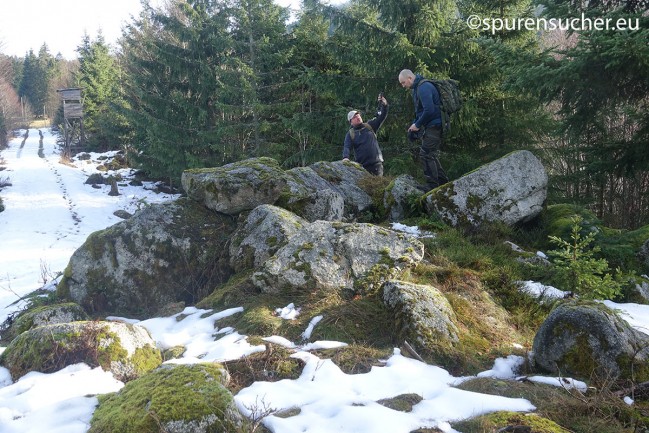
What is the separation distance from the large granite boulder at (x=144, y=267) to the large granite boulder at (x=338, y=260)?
1.46 meters

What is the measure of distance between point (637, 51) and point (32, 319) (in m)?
7.97

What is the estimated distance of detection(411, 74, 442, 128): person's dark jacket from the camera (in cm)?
695

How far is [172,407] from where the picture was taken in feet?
8.50

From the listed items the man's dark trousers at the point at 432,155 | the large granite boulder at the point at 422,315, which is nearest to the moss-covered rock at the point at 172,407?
the large granite boulder at the point at 422,315

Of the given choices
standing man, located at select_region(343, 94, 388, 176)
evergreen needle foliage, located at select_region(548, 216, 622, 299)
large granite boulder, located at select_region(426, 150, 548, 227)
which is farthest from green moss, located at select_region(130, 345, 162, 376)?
standing man, located at select_region(343, 94, 388, 176)

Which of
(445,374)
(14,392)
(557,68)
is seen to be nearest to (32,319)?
(14,392)

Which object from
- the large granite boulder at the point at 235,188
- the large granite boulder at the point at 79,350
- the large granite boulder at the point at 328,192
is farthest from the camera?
the large granite boulder at the point at 328,192

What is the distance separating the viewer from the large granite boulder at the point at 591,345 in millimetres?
3129

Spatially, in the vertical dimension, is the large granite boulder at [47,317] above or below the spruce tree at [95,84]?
below

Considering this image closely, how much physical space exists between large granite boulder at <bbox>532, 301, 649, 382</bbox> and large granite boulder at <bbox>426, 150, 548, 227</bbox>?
119 inches

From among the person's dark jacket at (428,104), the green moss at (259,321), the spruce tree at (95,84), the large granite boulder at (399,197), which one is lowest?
the green moss at (259,321)

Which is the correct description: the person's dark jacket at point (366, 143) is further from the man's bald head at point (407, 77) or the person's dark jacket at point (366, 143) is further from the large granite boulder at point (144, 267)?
the large granite boulder at point (144, 267)

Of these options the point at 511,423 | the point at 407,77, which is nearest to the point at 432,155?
the point at 407,77

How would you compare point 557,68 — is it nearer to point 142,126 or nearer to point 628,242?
point 628,242
